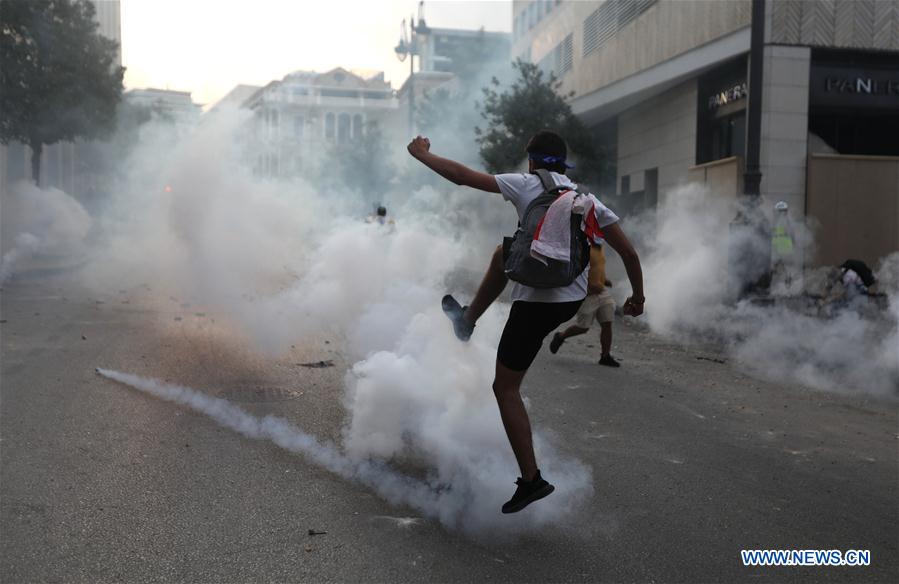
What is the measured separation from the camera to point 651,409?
641 cm

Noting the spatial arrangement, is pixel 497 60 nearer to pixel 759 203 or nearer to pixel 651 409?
pixel 759 203

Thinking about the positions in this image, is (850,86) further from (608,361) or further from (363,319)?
(363,319)

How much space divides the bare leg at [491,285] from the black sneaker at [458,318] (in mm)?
69

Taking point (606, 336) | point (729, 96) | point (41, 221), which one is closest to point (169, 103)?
point (41, 221)

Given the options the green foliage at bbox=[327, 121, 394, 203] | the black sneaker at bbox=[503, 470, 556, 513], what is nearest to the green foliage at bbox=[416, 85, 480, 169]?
the green foliage at bbox=[327, 121, 394, 203]

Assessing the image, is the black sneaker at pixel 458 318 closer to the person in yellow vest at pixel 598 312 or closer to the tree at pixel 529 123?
the person in yellow vest at pixel 598 312

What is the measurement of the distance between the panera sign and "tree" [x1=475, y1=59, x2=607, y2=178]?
7450mm

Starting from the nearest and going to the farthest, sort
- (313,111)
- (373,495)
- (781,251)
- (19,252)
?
(373,495)
(781,251)
(19,252)
(313,111)

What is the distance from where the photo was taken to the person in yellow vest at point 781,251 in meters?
13.4

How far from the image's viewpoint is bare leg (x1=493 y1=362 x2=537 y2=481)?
12.1 ft

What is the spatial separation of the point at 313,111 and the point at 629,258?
42473 millimetres

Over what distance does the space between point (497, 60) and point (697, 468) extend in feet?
129

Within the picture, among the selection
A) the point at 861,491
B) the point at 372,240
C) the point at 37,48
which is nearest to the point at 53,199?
the point at 37,48

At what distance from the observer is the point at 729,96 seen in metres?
18.4
